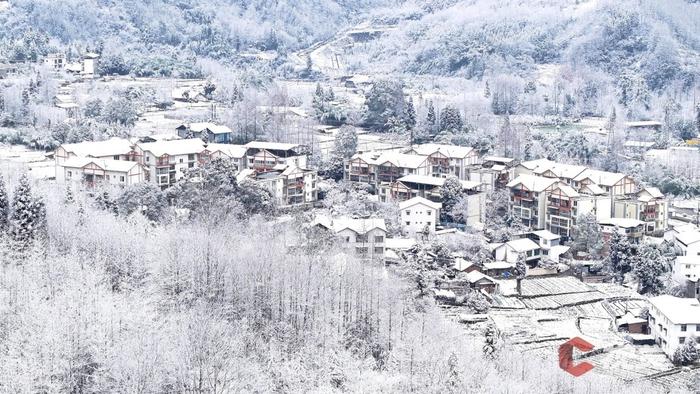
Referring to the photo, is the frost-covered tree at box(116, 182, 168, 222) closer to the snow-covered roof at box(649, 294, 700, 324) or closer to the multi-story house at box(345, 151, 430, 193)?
the multi-story house at box(345, 151, 430, 193)

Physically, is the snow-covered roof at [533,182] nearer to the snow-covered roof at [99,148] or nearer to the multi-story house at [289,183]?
the multi-story house at [289,183]

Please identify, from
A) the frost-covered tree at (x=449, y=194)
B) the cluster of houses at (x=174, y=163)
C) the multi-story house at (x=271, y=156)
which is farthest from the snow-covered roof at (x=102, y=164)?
the frost-covered tree at (x=449, y=194)

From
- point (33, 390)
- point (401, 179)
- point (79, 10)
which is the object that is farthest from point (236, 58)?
point (33, 390)

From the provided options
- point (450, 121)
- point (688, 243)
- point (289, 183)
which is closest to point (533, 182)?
point (688, 243)

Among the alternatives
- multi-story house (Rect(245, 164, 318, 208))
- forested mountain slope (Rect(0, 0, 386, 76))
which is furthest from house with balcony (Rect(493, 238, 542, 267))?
forested mountain slope (Rect(0, 0, 386, 76))

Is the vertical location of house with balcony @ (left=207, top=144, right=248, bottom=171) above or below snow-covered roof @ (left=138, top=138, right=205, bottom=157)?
below
